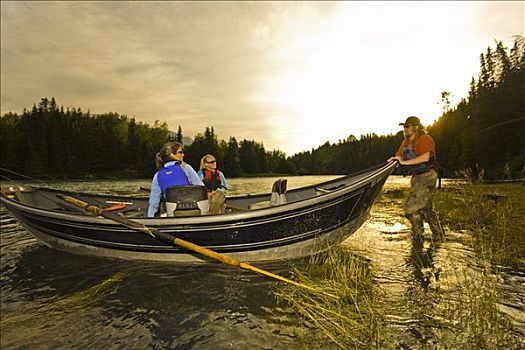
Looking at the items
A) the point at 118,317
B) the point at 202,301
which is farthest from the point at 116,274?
the point at 202,301

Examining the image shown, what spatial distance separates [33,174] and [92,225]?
8081 cm

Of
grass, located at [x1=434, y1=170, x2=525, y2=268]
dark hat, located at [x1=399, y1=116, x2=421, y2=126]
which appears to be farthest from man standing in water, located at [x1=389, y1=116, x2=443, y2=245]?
grass, located at [x1=434, y1=170, x2=525, y2=268]

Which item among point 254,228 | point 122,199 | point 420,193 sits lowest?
point 254,228

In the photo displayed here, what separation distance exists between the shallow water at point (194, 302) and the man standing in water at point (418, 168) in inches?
33.4

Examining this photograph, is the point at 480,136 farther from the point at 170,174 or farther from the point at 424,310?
the point at 170,174

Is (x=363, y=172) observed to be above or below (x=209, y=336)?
above

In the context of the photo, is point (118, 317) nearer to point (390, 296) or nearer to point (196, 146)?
point (390, 296)

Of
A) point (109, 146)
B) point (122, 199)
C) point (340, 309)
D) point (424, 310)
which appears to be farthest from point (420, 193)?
point (109, 146)

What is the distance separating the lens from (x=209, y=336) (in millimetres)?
3699

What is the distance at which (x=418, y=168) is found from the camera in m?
6.61

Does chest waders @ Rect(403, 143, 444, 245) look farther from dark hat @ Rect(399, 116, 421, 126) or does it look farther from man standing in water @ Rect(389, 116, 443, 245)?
dark hat @ Rect(399, 116, 421, 126)

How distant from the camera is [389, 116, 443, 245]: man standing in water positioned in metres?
6.50

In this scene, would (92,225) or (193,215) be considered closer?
(193,215)

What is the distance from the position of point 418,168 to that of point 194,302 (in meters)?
5.15
